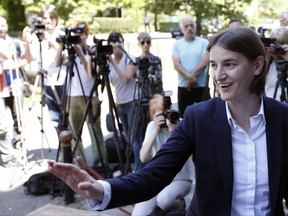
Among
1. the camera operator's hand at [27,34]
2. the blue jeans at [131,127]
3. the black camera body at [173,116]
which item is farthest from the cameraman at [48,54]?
the black camera body at [173,116]

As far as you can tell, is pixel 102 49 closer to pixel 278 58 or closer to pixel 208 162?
pixel 278 58

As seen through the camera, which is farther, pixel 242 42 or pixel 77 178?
pixel 242 42

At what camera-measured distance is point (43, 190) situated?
14.1ft

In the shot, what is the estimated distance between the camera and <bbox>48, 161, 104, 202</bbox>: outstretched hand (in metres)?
1.32

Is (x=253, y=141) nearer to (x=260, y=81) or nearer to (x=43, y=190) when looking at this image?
(x=260, y=81)

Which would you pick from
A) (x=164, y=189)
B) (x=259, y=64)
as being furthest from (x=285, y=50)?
(x=259, y=64)

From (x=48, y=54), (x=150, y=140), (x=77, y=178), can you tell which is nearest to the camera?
(x=77, y=178)

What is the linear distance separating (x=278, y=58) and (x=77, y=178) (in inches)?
123

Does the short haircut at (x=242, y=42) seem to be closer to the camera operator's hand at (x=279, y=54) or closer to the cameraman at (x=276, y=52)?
the cameraman at (x=276, y=52)

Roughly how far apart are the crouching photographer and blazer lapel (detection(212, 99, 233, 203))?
7.18ft

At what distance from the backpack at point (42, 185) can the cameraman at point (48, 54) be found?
95 centimetres

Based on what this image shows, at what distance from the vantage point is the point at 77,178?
133 centimetres

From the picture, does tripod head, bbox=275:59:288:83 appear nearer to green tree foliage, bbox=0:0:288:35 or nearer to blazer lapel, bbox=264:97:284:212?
blazer lapel, bbox=264:97:284:212

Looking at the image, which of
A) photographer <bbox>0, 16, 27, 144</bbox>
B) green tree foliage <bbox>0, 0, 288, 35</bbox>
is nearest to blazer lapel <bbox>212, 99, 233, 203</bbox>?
photographer <bbox>0, 16, 27, 144</bbox>
